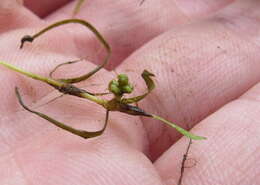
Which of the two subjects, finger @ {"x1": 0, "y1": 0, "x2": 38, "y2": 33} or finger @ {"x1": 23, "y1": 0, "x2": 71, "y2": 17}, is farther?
finger @ {"x1": 23, "y1": 0, "x2": 71, "y2": 17}

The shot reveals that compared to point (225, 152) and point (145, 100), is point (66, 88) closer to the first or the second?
point (145, 100)

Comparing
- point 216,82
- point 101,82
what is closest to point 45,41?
point 101,82

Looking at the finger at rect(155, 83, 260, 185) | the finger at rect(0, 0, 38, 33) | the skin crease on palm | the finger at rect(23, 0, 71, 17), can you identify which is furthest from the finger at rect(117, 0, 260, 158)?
the finger at rect(23, 0, 71, 17)

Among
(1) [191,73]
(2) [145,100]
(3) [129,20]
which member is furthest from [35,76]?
(3) [129,20]

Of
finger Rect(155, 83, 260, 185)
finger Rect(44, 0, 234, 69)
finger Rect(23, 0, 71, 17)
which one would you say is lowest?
finger Rect(155, 83, 260, 185)

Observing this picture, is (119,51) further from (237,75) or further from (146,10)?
(237,75)

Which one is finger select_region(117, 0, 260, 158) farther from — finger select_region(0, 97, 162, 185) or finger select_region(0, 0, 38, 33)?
finger select_region(0, 0, 38, 33)

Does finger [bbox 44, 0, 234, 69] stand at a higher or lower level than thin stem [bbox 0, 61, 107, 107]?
lower

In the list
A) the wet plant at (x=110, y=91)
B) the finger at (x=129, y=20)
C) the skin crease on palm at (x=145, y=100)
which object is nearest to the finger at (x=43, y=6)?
the skin crease on palm at (x=145, y=100)
